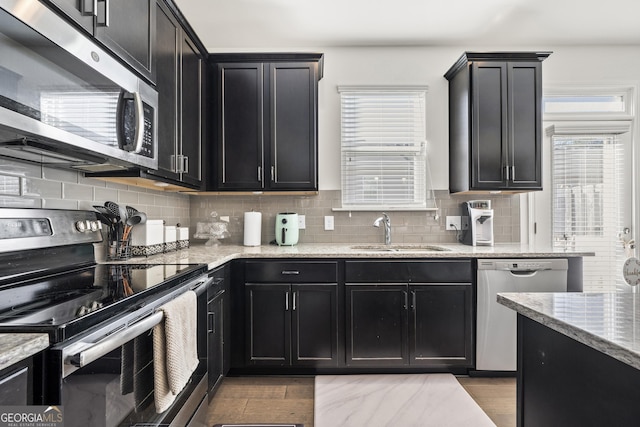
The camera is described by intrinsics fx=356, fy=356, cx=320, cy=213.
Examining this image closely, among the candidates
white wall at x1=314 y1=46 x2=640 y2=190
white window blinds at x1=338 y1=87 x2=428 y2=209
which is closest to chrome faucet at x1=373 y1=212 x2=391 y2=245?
white window blinds at x1=338 y1=87 x2=428 y2=209

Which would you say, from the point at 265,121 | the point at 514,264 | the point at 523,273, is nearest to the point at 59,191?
the point at 265,121

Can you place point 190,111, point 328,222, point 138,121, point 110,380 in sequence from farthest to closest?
point 328,222, point 190,111, point 138,121, point 110,380

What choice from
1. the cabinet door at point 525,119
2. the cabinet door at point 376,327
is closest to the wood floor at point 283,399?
the cabinet door at point 376,327

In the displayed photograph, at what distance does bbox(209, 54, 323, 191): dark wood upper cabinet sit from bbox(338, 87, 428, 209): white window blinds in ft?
1.62

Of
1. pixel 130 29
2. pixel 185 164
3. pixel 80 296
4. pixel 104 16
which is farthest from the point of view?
pixel 185 164

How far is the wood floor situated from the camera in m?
2.05

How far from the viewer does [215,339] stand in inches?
83.4

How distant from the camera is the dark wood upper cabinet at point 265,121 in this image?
2.79 meters

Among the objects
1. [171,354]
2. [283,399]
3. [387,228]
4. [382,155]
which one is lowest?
[283,399]

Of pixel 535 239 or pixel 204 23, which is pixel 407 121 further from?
pixel 204 23

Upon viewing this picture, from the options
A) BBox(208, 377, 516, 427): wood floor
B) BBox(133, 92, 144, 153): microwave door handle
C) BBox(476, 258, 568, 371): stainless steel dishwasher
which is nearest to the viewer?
BBox(133, 92, 144, 153): microwave door handle

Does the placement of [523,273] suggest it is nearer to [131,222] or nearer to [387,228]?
[387,228]

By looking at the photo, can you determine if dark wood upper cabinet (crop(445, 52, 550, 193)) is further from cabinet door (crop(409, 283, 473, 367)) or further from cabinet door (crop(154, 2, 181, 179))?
cabinet door (crop(154, 2, 181, 179))

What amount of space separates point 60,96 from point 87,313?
72cm
